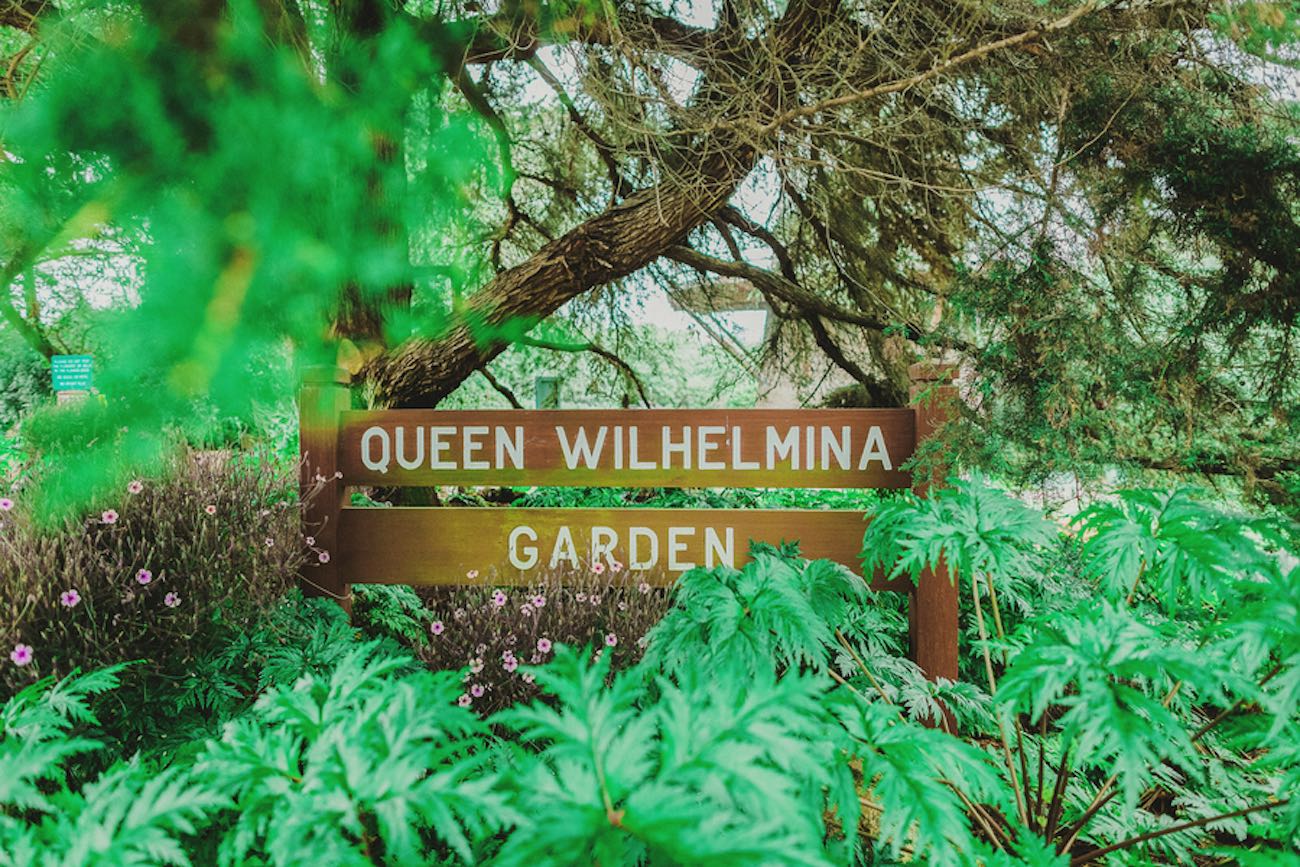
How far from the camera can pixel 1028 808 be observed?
166cm

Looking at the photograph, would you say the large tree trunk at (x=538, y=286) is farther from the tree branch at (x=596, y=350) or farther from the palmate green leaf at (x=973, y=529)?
the palmate green leaf at (x=973, y=529)

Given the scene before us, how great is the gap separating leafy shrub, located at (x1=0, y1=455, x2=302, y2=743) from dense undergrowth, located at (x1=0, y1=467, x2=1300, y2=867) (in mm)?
27

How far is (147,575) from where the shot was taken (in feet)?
6.82

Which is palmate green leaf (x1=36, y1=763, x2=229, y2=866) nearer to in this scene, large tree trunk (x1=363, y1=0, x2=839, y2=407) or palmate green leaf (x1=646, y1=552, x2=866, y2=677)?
palmate green leaf (x1=646, y1=552, x2=866, y2=677)

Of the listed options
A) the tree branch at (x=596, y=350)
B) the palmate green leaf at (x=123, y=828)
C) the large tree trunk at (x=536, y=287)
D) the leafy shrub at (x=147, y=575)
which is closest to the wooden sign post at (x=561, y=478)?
the leafy shrub at (x=147, y=575)

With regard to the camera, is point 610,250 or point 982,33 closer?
point 982,33

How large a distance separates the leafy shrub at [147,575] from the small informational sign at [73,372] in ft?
1.12

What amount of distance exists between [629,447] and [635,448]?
0.9 inches

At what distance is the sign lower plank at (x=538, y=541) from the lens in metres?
2.75

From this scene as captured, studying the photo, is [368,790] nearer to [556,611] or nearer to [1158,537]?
[1158,537]

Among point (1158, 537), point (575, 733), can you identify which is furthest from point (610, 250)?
point (575, 733)

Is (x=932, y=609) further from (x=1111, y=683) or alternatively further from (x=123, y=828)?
(x=123, y=828)

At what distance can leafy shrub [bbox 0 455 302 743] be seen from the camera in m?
2.00

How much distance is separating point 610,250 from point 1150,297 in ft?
8.67
